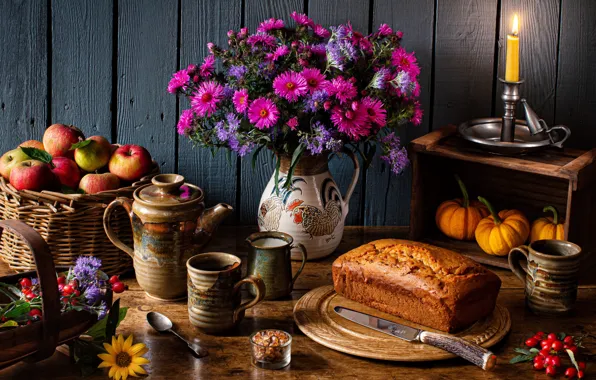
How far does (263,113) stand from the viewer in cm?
156

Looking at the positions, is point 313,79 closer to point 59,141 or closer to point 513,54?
point 513,54

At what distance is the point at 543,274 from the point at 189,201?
0.68m

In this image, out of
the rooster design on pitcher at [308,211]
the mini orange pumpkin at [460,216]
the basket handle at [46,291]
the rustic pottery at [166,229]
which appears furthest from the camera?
the mini orange pumpkin at [460,216]

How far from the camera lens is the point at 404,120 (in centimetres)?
165

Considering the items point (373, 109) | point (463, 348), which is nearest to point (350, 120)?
point (373, 109)

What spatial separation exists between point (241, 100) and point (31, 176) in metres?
0.44

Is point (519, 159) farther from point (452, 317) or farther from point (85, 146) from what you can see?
point (85, 146)

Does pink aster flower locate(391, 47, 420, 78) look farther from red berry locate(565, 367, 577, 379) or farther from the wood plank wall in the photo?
red berry locate(565, 367, 577, 379)

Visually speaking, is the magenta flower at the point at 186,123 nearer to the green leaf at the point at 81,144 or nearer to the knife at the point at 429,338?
the green leaf at the point at 81,144

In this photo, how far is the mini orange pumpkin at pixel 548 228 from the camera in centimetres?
173

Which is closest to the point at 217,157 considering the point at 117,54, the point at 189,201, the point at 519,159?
the point at 117,54

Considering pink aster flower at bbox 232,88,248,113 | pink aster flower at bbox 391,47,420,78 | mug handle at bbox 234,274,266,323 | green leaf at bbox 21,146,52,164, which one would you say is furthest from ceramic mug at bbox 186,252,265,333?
pink aster flower at bbox 391,47,420,78

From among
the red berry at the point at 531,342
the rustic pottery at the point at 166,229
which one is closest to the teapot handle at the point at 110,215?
the rustic pottery at the point at 166,229

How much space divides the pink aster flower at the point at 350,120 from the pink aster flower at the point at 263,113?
12cm
